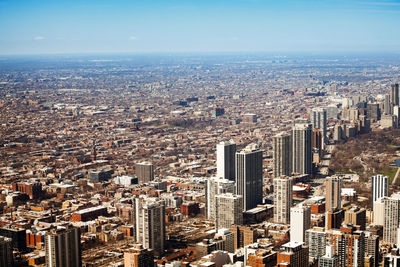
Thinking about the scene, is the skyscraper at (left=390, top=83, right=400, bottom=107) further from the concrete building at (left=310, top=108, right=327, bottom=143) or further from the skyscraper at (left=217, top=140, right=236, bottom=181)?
the skyscraper at (left=217, top=140, right=236, bottom=181)

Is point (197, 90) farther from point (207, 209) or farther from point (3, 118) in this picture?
point (207, 209)

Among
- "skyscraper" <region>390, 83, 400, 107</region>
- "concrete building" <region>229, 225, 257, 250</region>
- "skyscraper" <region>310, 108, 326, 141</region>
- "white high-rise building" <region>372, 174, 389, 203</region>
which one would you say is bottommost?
"concrete building" <region>229, 225, 257, 250</region>

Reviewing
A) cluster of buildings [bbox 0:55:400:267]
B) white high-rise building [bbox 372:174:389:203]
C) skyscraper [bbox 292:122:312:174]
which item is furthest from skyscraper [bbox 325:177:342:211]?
skyscraper [bbox 292:122:312:174]

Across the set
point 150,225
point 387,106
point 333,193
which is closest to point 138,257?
point 150,225

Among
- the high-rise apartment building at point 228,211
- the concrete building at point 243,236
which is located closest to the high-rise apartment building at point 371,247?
the concrete building at point 243,236

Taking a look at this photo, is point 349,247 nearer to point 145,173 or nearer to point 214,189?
point 214,189

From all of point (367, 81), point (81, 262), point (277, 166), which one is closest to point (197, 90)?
point (367, 81)
